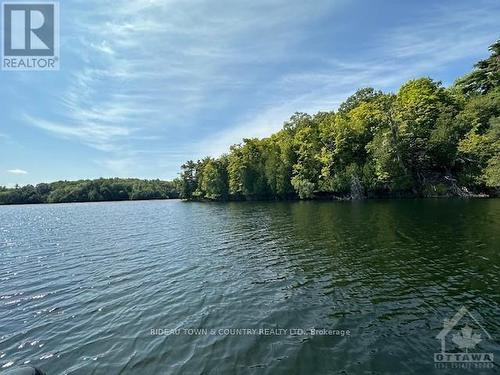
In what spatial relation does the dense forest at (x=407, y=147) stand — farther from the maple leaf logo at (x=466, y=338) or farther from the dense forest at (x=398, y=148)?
the maple leaf logo at (x=466, y=338)

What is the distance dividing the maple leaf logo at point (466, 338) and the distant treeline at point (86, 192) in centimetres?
16123

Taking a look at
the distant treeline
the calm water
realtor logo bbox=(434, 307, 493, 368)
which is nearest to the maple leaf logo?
realtor logo bbox=(434, 307, 493, 368)

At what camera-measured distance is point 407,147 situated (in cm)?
5784

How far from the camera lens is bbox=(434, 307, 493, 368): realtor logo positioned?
6855 millimetres

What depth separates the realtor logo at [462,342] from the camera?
270 inches

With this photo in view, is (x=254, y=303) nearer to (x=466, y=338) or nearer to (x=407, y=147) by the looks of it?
(x=466, y=338)

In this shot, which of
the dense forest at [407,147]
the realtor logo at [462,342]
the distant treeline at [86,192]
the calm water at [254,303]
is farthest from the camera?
the distant treeline at [86,192]

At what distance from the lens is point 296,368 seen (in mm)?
6953

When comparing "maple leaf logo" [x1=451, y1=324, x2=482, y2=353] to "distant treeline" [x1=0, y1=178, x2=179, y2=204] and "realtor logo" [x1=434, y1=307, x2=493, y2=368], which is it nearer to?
"realtor logo" [x1=434, y1=307, x2=493, y2=368]

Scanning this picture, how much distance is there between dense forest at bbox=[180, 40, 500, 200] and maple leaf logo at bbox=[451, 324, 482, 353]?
1819 inches

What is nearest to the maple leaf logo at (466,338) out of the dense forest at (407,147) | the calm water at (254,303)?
the calm water at (254,303)

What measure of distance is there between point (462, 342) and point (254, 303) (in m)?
6.93

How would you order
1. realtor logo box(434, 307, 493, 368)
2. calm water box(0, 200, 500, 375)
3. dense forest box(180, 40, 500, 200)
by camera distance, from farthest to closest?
dense forest box(180, 40, 500, 200) < calm water box(0, 200, 500, 375) < realtor logo box(434, 307, 493, 368)

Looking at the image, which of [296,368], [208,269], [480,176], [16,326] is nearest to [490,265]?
[296,368]
